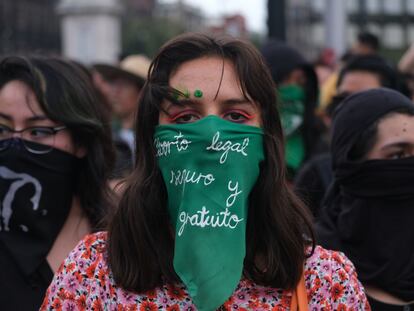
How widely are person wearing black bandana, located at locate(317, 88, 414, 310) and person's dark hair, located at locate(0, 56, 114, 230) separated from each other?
3.04 feet

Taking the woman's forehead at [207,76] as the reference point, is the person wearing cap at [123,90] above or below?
below

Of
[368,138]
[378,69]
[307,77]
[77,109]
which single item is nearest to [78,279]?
[77,109]

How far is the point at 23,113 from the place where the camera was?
3.01 meters

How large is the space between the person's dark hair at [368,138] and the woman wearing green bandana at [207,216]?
2.29ft

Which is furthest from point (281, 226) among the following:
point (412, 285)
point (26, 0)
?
point (26, 0)

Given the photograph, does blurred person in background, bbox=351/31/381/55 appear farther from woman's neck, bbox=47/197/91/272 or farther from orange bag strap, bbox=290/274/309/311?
orange bag strap, bbox=290/274/309/311

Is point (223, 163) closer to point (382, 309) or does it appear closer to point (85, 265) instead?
point (85, 265)

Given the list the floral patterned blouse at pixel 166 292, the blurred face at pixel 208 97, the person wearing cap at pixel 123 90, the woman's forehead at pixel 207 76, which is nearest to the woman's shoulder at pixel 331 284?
the floral patterned blouse at pixel 166 292

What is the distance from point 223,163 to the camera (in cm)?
214

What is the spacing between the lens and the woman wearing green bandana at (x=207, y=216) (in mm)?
2119

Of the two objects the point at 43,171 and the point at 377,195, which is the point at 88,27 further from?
the point at 377,195

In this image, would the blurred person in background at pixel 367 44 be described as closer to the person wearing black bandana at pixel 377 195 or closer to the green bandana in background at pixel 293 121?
the green bandana in background at pixel 293 121

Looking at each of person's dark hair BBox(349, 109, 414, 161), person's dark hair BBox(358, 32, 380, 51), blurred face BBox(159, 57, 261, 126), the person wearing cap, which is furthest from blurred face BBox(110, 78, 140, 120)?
blurred face BBox(159, 57, 261, 126)

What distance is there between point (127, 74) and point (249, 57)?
4.62m
